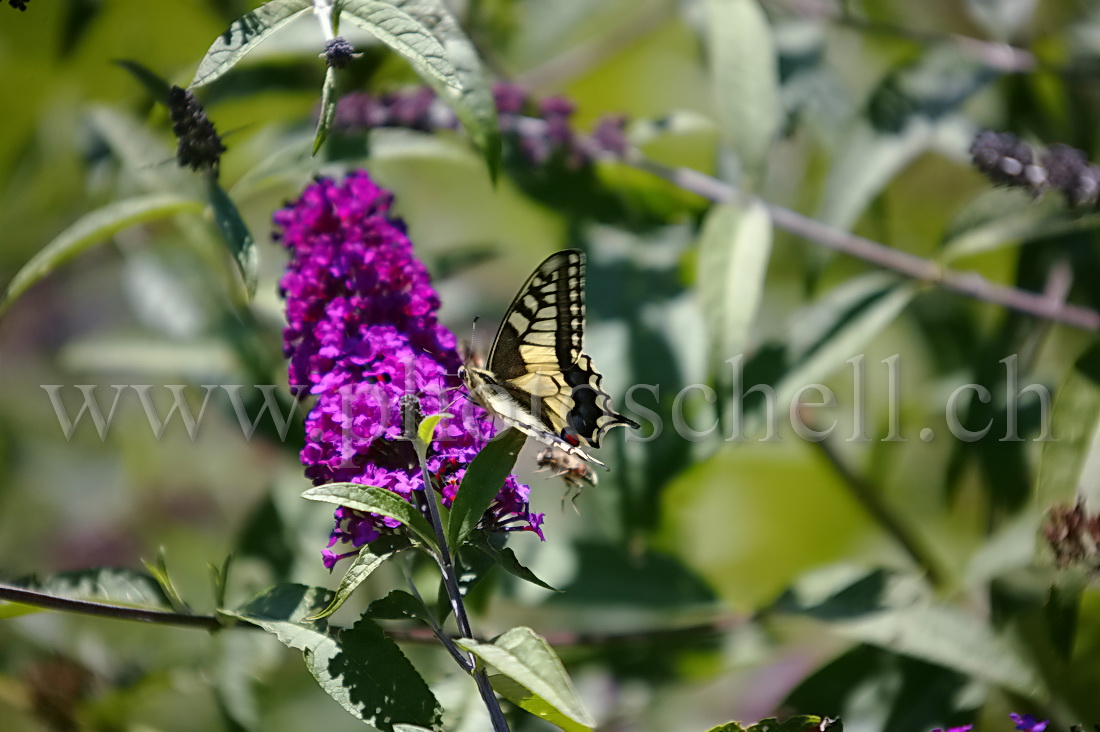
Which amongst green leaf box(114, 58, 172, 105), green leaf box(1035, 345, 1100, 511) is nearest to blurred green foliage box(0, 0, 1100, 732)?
green leaf box(1035, 345, 1100, 511)

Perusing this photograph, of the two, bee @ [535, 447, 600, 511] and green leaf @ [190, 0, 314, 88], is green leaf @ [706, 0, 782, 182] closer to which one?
bee @ [535, 447, 600, 511]

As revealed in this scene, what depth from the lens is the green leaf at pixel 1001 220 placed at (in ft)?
6.89

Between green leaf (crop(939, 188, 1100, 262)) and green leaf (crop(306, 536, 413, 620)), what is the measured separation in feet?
4.80

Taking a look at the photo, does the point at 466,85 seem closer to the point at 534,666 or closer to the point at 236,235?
the point at 236,235

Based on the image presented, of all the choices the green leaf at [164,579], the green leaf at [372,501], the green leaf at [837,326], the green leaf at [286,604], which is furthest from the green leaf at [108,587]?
the green leaf at [837,326]

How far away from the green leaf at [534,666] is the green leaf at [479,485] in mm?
149

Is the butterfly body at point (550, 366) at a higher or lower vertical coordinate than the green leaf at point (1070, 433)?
higher

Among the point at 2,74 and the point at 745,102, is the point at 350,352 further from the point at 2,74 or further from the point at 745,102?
the point at 2,74

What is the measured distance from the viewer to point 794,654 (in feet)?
9.18

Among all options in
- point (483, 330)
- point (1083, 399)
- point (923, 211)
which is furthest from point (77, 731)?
point (923, 211)

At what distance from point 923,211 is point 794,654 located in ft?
5.05

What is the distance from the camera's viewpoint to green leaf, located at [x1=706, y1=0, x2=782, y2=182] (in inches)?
82.4

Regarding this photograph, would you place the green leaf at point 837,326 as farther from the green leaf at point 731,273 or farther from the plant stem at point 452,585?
the plant stem at point 452,585

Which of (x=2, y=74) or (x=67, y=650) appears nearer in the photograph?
(x=67, y=650)
